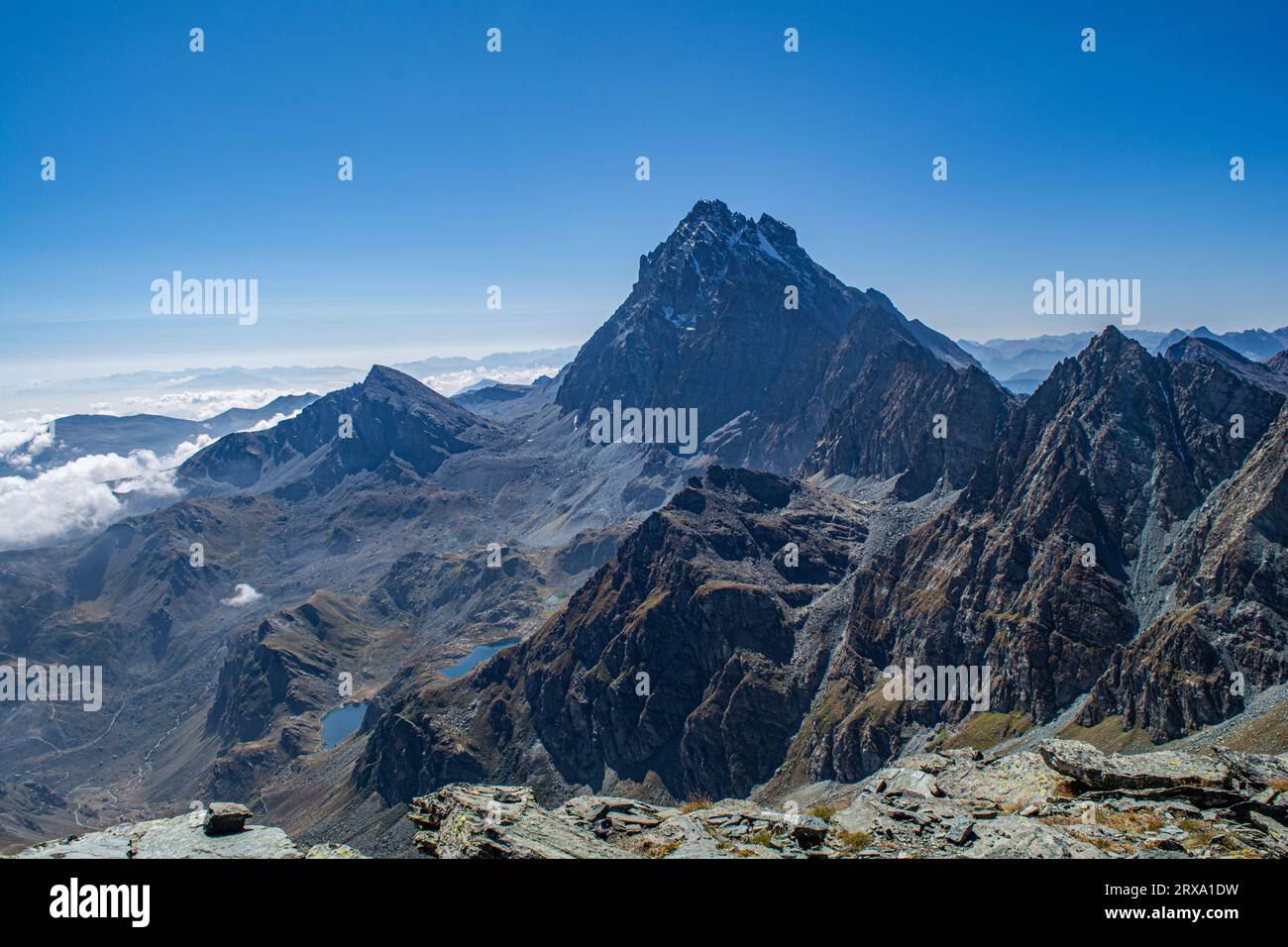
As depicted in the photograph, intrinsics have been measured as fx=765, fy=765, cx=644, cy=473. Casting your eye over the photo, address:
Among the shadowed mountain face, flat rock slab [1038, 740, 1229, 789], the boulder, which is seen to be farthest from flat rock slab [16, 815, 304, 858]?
the shadowed mountain face

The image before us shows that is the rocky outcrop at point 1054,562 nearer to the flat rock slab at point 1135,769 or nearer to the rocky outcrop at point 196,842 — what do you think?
the flat rock slab at point 1135,769

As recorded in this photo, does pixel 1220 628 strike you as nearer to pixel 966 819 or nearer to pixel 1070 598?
pixel 1070 598

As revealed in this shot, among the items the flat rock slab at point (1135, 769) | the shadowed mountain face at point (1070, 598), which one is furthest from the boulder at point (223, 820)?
the shadowed mountain face at point (1070, 598)

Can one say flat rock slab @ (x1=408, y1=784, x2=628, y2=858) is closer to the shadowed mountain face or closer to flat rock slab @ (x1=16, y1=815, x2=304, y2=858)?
flat rock slab @ (x1=16, y1=815, x2=304, y2=858)

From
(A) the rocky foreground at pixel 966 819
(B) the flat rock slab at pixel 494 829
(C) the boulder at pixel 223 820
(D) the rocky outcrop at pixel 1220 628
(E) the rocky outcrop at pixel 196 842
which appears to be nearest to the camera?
(B) the flat rock slab at pixel 494 829

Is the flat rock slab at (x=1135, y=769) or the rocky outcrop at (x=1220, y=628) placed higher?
the flat rock slab at (x=1135, y=769)

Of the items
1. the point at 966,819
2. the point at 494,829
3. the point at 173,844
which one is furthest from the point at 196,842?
the point at 966,819

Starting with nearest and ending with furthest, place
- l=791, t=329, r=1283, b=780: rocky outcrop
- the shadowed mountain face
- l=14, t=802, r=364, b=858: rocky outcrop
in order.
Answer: l=14, t=802, r=364, b=858: rocky outcrop, the shadowed mountain face, l=791, t=329, r=1283, b=780: rocky outcrop
